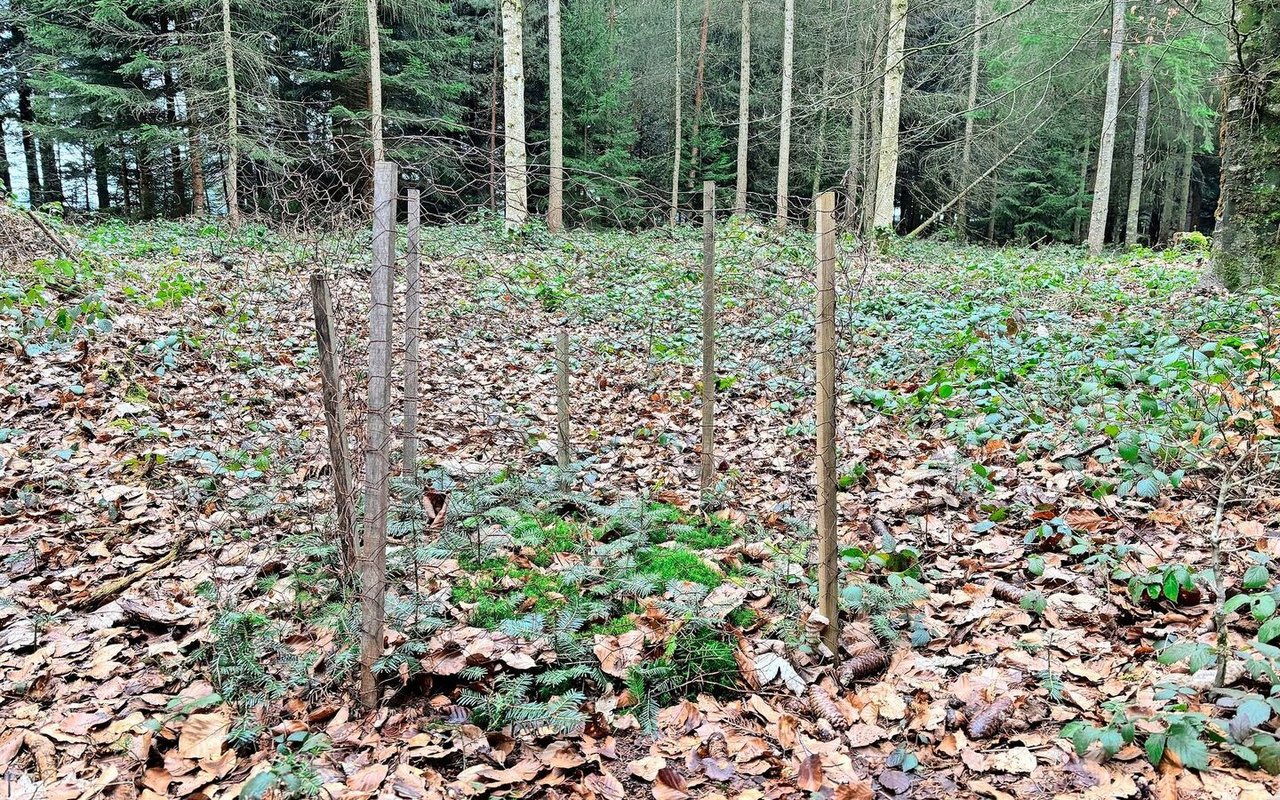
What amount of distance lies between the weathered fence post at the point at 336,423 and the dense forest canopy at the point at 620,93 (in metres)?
9.44

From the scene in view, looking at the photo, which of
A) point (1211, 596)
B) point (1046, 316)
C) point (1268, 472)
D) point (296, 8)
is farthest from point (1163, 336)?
point (296, 8)

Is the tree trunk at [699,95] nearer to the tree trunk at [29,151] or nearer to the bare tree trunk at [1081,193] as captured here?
the bare tree trunk at [1081,193]

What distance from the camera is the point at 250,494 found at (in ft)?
14.6

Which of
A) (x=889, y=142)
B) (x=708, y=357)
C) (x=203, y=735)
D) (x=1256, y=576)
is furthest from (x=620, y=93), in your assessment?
(x=203, y=735)

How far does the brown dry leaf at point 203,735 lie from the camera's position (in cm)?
260

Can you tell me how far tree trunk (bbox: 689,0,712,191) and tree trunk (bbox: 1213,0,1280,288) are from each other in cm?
1665

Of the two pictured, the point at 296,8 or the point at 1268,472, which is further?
the point at 296,8

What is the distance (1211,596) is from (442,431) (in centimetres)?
495

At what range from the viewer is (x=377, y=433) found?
2.73 metres

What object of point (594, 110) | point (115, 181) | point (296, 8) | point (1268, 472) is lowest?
point (1268, 472)

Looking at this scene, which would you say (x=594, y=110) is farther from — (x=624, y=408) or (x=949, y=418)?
(x=949, y=418)

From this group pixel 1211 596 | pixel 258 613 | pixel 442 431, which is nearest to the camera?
pixel 1211 596

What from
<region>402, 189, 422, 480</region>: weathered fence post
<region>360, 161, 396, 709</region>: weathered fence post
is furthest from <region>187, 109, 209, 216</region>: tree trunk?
<region>360, 161, 396, 709</region>: weathered fence post

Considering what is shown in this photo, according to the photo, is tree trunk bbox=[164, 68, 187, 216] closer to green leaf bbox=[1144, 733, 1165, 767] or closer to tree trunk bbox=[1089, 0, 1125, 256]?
green leaf bbox=[1144, 733, 1165, 767]
